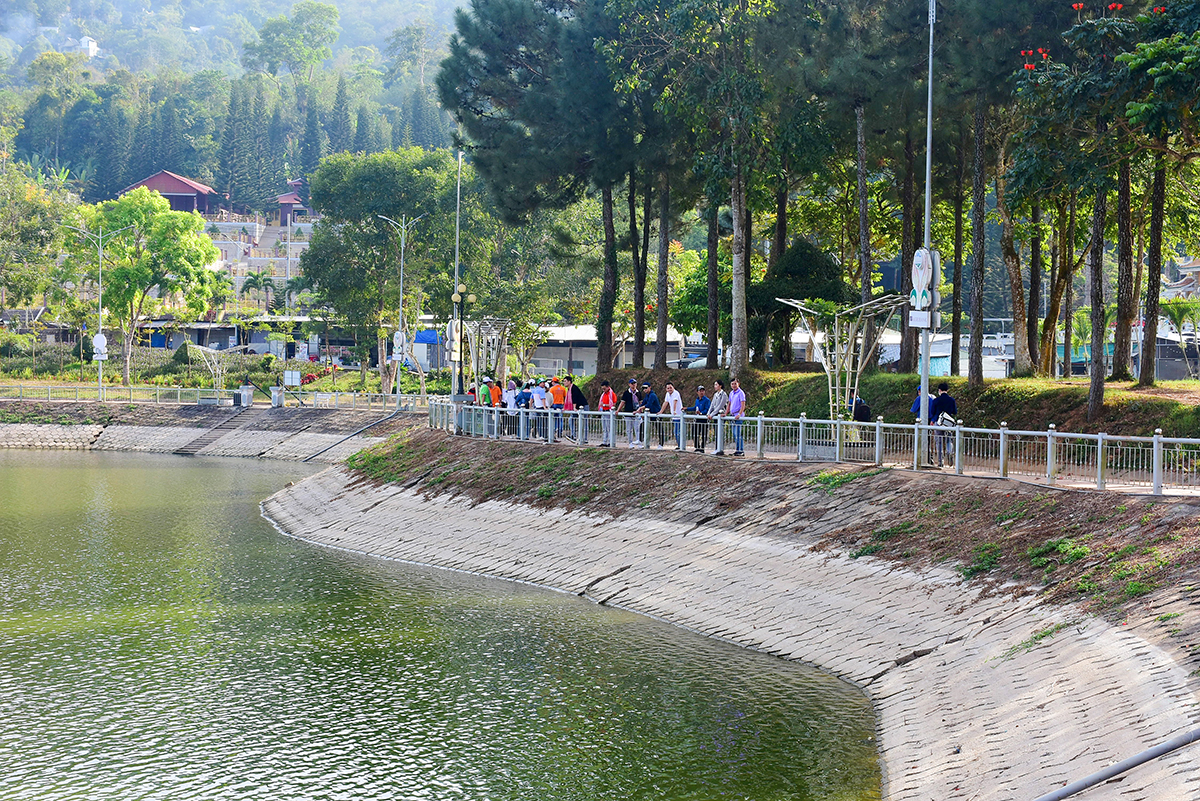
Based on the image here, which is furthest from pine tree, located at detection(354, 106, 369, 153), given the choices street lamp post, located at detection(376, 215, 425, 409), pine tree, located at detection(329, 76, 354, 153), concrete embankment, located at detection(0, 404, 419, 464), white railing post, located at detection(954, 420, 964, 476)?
white railing post, located at detection(954, 420, 964, 476)

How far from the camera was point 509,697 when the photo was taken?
17.1 metres

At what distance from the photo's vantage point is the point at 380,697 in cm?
1716

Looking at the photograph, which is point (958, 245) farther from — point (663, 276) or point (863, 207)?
point (663, 276)

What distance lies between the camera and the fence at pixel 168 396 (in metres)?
63.9

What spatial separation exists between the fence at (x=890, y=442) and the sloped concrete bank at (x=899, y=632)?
2156mm

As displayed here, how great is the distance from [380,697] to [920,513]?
10186mm

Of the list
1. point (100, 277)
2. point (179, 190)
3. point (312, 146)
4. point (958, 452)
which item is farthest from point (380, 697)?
point (312, 146)

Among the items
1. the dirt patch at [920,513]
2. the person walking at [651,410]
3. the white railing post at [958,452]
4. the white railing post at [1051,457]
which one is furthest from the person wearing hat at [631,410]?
the white railing post at [1051,457]

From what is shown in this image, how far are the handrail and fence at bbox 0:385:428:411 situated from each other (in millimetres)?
54540

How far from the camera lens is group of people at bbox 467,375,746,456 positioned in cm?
2979

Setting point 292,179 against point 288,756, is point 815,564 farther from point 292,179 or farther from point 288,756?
point 292,179

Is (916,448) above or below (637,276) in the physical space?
below

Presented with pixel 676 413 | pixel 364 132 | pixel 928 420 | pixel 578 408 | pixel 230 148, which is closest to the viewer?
pixel 928 420

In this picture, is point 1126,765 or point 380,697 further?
point 380,697
